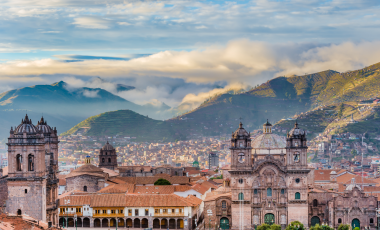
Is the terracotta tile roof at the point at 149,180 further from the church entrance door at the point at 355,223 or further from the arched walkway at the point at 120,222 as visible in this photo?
the church entrance door at the point at 355,223

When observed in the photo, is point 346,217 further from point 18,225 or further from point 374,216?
point 18,225

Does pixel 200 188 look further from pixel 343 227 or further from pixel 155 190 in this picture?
pixel 343 227

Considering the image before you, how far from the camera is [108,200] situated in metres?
75.9

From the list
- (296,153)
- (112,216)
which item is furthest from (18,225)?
(296,153)

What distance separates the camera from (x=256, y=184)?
2876 inches

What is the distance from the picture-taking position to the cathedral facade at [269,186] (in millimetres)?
72312

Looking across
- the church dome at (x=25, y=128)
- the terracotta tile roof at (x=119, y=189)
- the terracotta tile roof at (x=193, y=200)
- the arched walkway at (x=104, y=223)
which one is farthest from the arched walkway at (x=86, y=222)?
the church dome at (x=25, y=128)

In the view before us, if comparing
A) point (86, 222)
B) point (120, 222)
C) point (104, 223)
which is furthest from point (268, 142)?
point (86, 222)

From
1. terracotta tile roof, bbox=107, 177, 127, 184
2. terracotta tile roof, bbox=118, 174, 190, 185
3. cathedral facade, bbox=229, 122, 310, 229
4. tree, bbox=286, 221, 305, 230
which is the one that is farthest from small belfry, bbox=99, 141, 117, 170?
tree, bbox=286, 221, 305, 230

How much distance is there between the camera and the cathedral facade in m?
72.3

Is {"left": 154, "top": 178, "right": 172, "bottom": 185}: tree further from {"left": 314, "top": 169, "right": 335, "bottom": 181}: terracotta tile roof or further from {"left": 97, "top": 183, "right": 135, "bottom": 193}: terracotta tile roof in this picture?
{"left": 314, "top": 169, "right": 335, "bottom": 181}: terracotta tile roof

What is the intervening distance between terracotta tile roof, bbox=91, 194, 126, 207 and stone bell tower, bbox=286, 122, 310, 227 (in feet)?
66.2

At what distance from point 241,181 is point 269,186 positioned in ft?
11.0

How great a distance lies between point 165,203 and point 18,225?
1420 inches
